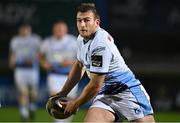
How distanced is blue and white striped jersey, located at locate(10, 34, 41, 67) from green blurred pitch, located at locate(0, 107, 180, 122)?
1069 millimetres

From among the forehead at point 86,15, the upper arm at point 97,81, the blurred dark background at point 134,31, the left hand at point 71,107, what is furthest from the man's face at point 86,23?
the blurred dark background at point 134,31

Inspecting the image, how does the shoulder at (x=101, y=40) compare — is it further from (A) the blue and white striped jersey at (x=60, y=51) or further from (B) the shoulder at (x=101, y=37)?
(A) the blue and white striped jersey at (x=60, y=51)

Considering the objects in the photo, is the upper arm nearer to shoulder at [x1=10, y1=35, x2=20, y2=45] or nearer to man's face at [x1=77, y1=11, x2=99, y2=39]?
man's face at [x1=77, y1=11, x2=99, y2=39]

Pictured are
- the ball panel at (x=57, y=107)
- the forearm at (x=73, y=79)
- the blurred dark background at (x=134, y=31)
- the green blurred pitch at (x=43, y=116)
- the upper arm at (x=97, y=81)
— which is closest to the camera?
the upper arm at (x=97, y=81)

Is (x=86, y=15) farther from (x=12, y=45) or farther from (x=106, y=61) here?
(x=12, y=45)

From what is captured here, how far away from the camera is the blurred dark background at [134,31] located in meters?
14.7

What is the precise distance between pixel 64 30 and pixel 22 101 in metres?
2.44

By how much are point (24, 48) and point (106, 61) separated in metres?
7.92

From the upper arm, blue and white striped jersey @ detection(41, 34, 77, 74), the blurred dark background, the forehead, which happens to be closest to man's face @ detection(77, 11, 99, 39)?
the forehead

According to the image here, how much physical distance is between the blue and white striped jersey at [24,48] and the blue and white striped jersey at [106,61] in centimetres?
739

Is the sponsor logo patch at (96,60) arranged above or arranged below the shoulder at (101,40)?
below

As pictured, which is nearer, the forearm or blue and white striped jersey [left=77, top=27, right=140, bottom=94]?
blue and white striped jersey [left=77, top=27, right=140, bottom=94]

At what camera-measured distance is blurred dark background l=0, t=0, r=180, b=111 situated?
14.7 m

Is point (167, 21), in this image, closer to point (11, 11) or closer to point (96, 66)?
point (11, 11)
